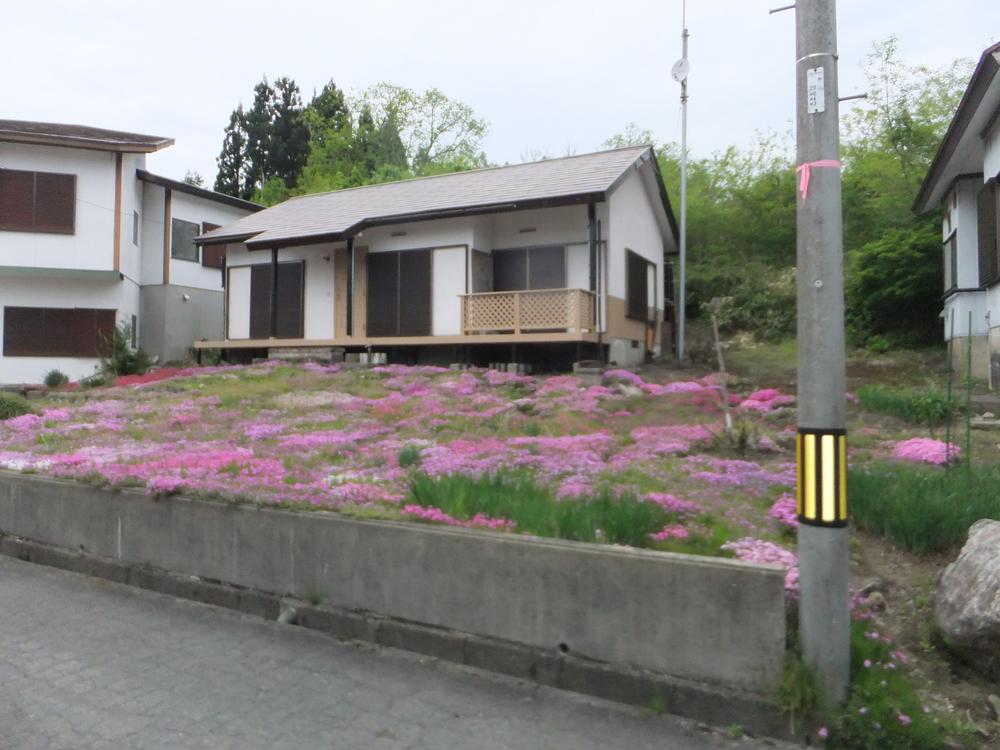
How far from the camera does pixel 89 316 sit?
73.6 ft

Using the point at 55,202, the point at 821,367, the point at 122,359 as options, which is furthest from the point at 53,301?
the point at 821,367

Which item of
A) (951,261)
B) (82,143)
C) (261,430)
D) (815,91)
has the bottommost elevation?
(261,430)

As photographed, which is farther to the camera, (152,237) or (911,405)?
(152,237)

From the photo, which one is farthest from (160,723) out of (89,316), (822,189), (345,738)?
(89,316)

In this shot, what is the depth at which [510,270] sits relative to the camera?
1970cm

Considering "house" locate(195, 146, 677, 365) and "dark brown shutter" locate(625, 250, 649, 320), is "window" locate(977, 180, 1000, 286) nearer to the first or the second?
"house" locate(195, 146, 677, 365)

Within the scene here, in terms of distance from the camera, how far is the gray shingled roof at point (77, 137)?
20.7 meters

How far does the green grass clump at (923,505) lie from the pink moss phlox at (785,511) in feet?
1.42

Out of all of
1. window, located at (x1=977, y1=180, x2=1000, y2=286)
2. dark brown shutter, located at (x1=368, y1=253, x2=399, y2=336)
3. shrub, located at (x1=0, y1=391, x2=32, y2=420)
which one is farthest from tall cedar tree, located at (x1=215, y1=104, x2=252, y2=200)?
window, located at (x1=977, y1=180, x2=1000, y2=286)

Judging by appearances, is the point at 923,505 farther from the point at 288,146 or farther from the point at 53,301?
the point at 288,146

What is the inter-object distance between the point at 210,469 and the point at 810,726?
5.84 metres

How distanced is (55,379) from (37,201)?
4.85 meters

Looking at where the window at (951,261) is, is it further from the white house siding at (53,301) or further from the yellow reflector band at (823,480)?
the white house siding at (53,301)

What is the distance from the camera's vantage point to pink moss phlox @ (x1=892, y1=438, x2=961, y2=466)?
7.10 m
